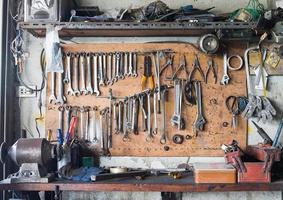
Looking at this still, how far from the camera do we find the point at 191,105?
2.23 m

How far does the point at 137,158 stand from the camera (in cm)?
225

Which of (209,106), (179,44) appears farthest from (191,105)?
(179,44)

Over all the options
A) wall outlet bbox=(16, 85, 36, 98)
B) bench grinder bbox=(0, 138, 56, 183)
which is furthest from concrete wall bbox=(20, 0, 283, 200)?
bench grinder bbox=(0, 138, 56, 183)

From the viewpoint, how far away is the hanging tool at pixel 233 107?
87.4 inches

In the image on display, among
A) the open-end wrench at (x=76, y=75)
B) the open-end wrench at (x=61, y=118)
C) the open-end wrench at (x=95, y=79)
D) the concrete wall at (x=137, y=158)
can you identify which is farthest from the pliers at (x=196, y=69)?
the open-end wrench at (x=61, y=118)

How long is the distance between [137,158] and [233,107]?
0.64 meters

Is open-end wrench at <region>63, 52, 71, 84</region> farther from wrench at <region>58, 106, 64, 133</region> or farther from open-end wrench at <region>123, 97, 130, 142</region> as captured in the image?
open-end wrench at <region>123, 97, 130, 142</region>

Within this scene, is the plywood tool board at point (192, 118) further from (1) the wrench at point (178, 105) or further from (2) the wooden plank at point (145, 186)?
(2) the wooden plank at point (145, 186)

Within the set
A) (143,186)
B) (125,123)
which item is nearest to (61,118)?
(125,123)

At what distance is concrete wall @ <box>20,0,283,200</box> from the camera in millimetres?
2244

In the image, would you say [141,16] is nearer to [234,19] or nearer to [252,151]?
[234,19]

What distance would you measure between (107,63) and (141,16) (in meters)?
0.35

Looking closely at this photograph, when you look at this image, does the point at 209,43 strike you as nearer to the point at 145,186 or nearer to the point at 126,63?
the point at 126,63

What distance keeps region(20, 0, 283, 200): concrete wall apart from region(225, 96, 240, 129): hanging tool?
11cm
